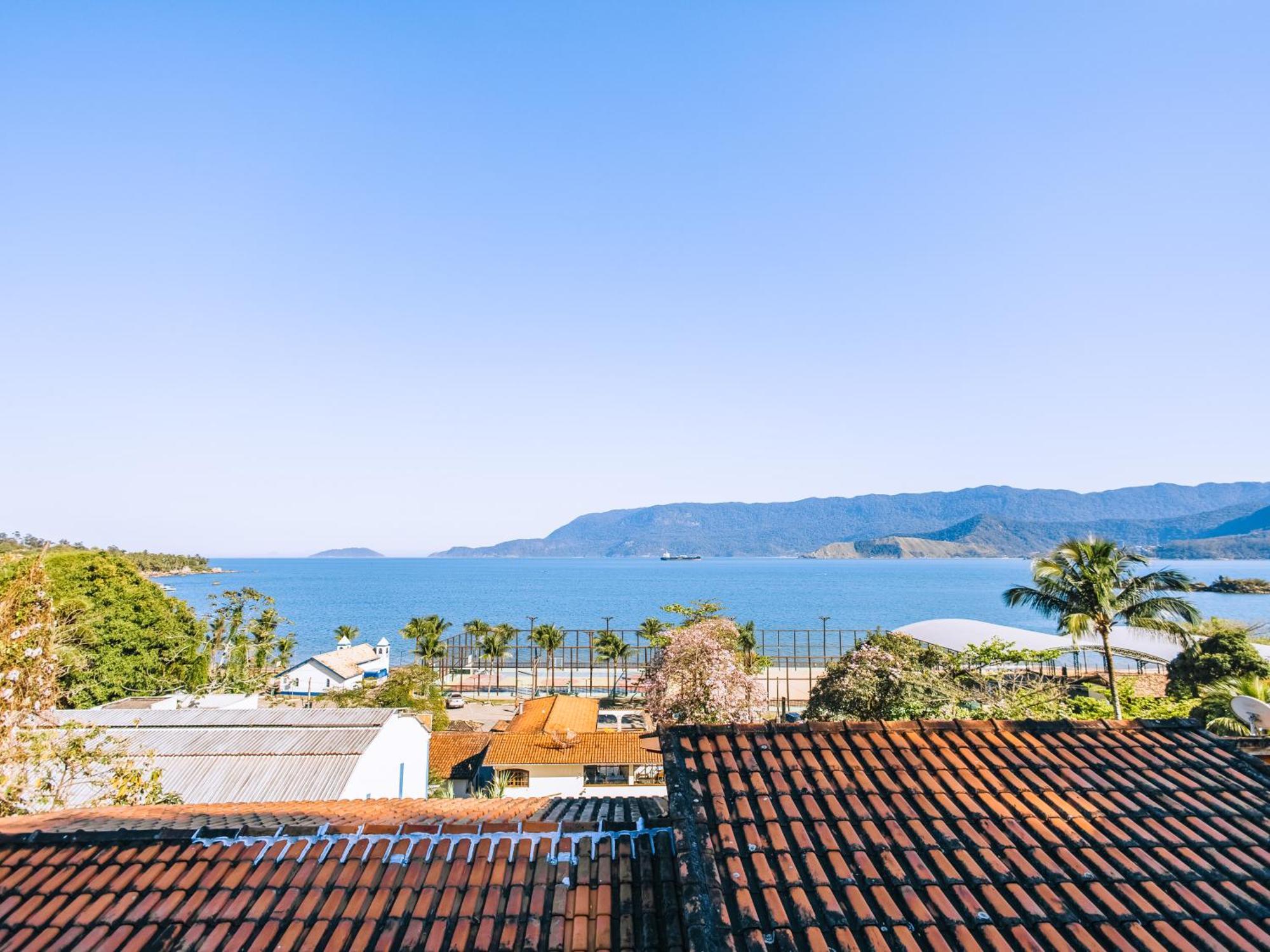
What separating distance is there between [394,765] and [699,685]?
12.4 metres

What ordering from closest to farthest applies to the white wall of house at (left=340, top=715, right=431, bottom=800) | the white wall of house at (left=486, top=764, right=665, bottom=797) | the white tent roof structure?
the white wall of house at (left=340, top=715, right=431, bottom=800), the white wall of house at (left=486, top=764, right=665, bottom=797), the white tent roof structure

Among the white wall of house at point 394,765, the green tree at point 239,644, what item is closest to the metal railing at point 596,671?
the green tree at point 239,644

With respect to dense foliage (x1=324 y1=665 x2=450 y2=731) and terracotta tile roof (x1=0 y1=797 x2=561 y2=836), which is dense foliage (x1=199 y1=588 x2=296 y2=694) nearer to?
dense foliage (x1=324 y1=665 x2=450 y2=731)

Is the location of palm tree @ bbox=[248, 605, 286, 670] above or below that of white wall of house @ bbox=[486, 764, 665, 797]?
above

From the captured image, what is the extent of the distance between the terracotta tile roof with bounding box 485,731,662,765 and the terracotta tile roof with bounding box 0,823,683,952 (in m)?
24.3

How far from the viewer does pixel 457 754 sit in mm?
33094

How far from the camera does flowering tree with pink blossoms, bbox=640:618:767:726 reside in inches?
1093

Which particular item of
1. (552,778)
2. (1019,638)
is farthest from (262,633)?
(1019,638)

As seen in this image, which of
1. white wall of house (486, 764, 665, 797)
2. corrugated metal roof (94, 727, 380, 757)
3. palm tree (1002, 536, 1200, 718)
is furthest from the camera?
white wall of house (486, 764, 665, 797)

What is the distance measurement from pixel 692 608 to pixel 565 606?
118545mm

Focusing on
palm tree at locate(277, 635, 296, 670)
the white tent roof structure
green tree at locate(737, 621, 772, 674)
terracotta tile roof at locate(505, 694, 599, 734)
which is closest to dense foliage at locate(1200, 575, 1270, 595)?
the white tent roof structure

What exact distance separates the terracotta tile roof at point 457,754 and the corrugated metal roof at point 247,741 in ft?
34.9

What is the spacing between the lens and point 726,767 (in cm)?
631

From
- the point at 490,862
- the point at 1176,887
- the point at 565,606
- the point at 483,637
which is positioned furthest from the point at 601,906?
the point at 565,606
